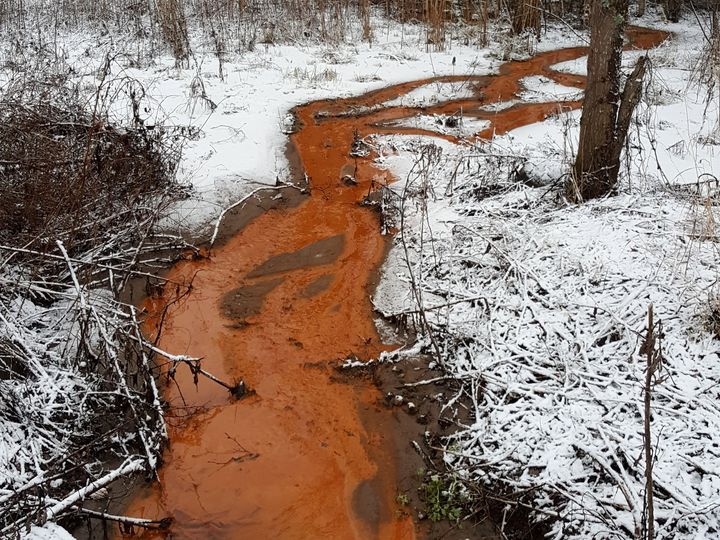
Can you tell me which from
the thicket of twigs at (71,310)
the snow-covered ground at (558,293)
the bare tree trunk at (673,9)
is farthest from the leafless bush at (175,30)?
the bare tree trunk at (673,9)

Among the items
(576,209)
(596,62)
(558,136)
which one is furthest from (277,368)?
(558,136)

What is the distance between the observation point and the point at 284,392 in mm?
4121

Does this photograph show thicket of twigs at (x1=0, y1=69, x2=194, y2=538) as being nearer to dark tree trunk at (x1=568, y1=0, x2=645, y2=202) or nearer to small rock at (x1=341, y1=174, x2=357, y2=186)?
small rock at (x1=341, y1=174, x2=357, y2=186)

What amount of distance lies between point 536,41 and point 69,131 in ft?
35.6

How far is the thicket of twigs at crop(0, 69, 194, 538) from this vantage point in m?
3.27

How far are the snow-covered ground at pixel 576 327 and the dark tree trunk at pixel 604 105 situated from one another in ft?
0.73

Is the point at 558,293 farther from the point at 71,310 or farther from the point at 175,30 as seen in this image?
the point at 175,30

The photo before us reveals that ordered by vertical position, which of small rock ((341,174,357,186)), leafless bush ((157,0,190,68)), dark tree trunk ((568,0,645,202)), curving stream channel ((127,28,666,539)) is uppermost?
leafless bush ((157,0,190,68))

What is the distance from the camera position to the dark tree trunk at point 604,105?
4844 mm

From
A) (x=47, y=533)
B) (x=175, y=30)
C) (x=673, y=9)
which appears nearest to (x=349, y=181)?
(x=47, y=533)

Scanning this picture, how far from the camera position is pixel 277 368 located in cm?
433

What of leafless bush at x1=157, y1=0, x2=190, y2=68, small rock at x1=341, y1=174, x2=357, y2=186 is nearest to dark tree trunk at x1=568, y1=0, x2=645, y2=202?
small rock at x1=341, y1=174, x2=357, y2=186

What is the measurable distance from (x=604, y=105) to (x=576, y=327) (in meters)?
2.12

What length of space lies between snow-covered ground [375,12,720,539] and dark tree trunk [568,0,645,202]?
222 millimetres
